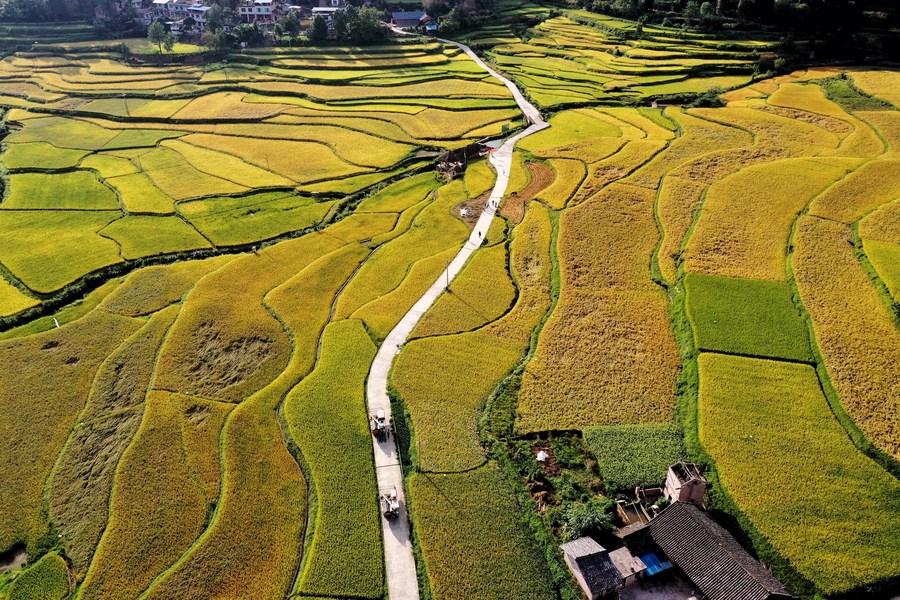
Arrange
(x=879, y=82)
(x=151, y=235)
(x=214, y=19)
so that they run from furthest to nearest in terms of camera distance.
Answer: (x=214, y=19), (x=879, y=82), (x=151, y=235)

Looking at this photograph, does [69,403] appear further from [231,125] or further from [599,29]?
[599,29]

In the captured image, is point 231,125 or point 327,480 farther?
point 231,125

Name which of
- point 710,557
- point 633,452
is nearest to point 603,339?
point 633,452

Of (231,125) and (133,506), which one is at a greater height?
(231,125)

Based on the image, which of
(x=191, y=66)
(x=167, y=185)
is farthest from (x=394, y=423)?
(x=191, y=66)

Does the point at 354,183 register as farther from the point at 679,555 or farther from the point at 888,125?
the point at 888,125

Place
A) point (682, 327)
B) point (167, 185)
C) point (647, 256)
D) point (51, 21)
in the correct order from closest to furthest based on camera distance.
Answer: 1. point (682, 327)
2. point (647, 256)
3. point (167, 185)
4. point (51, 21)
